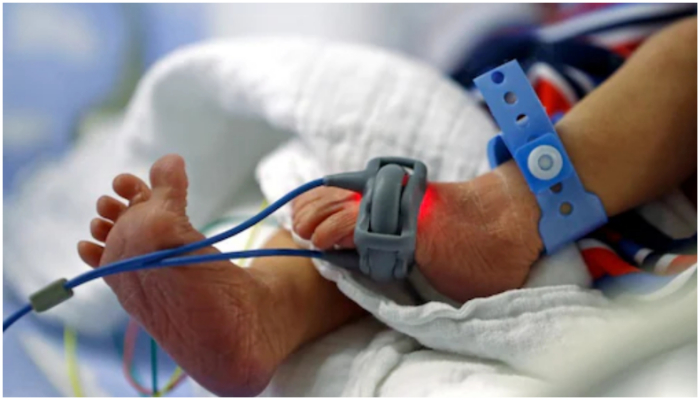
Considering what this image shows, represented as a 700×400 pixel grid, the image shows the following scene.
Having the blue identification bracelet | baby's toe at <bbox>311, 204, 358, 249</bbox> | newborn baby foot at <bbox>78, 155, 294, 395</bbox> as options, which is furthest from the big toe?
the blue identification bracelet

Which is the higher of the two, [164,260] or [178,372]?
[164,260]

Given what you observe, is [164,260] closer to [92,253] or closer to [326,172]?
[92,253]

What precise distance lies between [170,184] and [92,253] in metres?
0.08

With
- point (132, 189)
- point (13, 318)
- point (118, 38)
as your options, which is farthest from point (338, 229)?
point (118, 38)

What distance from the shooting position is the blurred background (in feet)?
→ 2.52

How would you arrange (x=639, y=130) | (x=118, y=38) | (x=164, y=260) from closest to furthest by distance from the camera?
1. (x=164, y=260)
2. (x=639, y=130)
3. (x=118, y=38)

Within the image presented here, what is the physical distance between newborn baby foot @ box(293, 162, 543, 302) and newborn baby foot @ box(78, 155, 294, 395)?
8cm

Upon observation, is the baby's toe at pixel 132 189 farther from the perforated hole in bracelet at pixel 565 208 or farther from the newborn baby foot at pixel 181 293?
the perforated hole in bracelet at pixel 565 208

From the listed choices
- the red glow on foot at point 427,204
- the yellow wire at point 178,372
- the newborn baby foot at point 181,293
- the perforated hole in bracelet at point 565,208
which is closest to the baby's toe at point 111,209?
the newborn baby foot at point 181,293

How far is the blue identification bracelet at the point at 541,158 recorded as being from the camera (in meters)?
0.50

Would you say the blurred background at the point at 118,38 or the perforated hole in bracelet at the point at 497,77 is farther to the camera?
the blurred background at the point at 118,38

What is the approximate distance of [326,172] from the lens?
2.11ft

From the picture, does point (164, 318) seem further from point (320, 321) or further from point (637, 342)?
point (637, 342)

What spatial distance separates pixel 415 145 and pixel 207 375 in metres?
0.29
